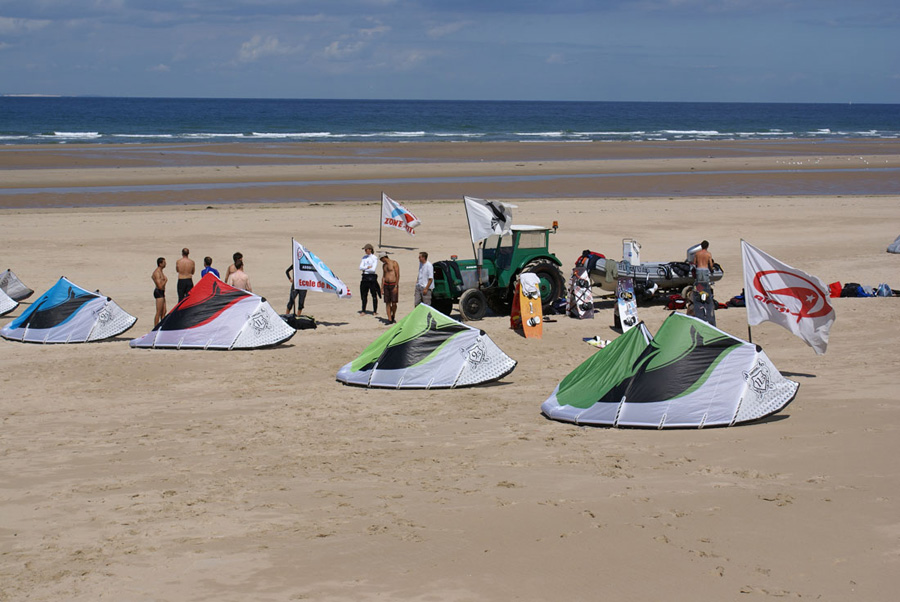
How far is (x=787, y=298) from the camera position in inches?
527

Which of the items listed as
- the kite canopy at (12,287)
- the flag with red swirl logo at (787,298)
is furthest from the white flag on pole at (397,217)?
the flag with red swirl logo at (787,298)

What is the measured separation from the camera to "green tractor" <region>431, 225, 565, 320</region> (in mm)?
17484

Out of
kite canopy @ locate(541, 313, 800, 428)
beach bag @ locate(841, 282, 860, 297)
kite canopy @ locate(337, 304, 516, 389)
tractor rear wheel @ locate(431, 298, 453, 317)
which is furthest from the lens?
beach bag @ locate(841, 282, 860, 297)

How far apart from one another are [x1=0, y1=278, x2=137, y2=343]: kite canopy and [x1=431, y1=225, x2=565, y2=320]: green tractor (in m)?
5.63

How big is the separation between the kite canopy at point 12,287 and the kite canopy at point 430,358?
30.4 ft

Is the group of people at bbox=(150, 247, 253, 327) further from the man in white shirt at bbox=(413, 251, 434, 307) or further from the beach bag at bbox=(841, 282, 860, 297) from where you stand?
the beach bag at bbox=(841, 282, 860, 297)

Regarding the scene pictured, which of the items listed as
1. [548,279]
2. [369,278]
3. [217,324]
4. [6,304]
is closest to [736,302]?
[548,279]

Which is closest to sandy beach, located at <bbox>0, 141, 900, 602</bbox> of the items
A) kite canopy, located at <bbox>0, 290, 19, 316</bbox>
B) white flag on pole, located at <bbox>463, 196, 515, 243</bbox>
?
white flag on pole, located at <bbox>463, 196, 515, 243</bbox>

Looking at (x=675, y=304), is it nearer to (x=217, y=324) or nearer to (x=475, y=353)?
(x=475, y=353)

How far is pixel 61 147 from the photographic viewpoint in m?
63.7

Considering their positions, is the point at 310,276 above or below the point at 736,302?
above

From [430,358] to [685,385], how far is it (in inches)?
145

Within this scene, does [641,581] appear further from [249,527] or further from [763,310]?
[763,310]

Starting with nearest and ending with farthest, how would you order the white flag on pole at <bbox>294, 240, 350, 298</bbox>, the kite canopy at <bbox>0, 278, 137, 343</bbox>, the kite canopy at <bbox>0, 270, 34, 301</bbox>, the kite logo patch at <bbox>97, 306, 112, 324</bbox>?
1. the kite canopy at <bbox>0, 278, 137, 343</bbox>
2. the kite logo patch at <bbox>97, 306, 112, 324</bbox>
3. the white flag on pole at <bbox>294, 240, 350, 298</bbox>
4. the kite canopy at <bbox>0, 270, 34, 301</bbox>
